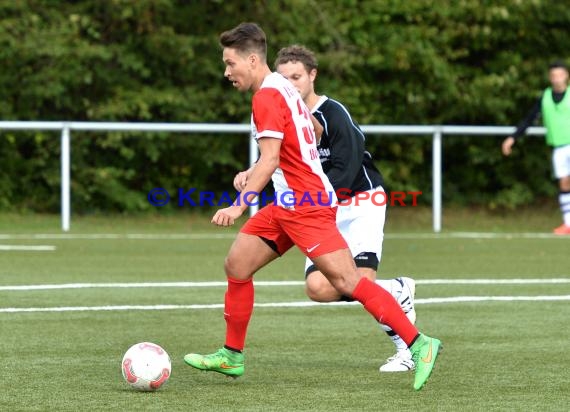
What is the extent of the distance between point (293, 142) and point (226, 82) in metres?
15.5

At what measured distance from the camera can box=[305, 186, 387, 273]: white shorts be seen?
8047 mm

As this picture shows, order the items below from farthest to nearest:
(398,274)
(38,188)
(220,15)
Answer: (220,15) < (38,188) < (398,274)

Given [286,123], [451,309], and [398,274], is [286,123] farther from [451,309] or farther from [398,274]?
[398,274]

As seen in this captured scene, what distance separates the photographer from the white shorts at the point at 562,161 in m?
17.7

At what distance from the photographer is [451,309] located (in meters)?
10.4

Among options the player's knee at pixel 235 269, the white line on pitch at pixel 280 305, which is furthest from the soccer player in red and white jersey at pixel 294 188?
the white line on pitch at pixel 280 305

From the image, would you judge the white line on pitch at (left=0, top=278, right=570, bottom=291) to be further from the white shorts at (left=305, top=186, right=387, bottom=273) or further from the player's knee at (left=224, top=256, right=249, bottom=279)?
the player's knee at (left=224, top=256, right=249, bottom=279)

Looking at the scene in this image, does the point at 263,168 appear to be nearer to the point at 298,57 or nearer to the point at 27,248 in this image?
the point at 298,57

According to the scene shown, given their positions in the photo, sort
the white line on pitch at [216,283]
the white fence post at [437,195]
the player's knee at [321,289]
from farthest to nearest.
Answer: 1. the white fence post at [437,195]
2. the white line on pitch at [216,283]
3. the player's knee at [321,289]

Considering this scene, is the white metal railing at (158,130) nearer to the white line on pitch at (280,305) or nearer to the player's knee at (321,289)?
the white line on pitch at (280,305)

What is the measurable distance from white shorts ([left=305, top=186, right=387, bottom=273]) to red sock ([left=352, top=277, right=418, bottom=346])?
3.83 ft

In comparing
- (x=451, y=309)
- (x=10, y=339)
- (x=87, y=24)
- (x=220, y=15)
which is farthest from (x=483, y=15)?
(x=10, y=339)

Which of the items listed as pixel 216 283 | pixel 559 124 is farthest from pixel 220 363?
pixel 559 124

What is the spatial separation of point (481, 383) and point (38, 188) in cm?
1439
